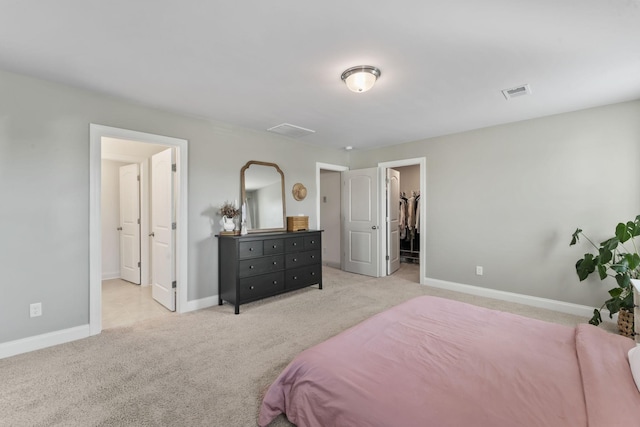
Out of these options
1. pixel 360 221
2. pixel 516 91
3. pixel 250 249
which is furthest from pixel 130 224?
pixel 516 91

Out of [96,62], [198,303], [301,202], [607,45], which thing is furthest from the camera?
[301,202]

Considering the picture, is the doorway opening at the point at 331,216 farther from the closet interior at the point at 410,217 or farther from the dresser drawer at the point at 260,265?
the dresser drawer at the point at 260,265

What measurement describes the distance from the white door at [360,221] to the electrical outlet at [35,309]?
4333 millimetres

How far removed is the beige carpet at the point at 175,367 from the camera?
5.70ft

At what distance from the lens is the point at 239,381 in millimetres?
2057

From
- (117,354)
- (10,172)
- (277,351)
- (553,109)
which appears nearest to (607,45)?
(553,109)

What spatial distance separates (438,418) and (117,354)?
2.62 meters

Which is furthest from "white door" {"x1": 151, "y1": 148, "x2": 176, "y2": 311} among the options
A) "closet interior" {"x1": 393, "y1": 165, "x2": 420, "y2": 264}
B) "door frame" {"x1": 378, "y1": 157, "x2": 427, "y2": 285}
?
"closet interior" {"x1": 393, "y1": 165, "x2": 420, "y2": 264}

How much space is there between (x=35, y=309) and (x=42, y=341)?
0.29 meters

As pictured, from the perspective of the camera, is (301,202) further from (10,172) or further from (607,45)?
(607,45)

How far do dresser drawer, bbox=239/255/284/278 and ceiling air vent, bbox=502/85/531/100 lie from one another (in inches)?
124

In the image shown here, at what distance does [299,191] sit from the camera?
478 centimetres

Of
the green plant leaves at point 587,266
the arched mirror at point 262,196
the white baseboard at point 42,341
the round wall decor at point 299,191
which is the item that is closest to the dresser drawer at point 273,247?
the arched mirror at point 262,196

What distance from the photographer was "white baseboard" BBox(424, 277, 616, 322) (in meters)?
3.32
